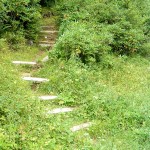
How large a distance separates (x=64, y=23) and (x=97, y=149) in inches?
289

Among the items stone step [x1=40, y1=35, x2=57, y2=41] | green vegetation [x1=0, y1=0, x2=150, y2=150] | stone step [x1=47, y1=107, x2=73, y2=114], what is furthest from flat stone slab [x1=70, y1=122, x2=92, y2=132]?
stone step [x1=40, y1=35, x2=57, y2=41]

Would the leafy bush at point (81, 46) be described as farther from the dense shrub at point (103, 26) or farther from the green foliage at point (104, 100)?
the green foliage at point (104, 100)

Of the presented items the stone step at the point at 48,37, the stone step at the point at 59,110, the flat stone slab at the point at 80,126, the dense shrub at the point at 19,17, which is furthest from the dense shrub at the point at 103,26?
the flat stone slab at the point at 80,126

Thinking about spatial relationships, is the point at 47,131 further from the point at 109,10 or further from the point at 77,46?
the point at 109,10

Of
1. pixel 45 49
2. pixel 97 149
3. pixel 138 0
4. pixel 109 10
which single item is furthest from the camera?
pixel 138 0

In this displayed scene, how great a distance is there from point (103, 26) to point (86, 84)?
432 centimetres

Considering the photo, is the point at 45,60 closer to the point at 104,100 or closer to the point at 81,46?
the point at 81,46

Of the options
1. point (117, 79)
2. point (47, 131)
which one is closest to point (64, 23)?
point (117, 79)

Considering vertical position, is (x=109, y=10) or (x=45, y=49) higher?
(x=109, y=10)

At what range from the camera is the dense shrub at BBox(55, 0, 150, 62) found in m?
12.0

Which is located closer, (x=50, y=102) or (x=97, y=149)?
(x=97, y=149)

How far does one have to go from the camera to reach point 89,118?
882 centimetres

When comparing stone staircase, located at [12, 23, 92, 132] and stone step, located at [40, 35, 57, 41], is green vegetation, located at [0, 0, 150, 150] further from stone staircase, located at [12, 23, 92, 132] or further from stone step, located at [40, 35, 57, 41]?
stone step, located at [40, 35, 57, 41]

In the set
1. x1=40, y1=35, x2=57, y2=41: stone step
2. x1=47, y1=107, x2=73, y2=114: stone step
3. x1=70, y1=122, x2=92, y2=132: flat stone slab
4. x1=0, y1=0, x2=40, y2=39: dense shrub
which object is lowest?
x1=70, y1=122, x2=92, y2=132: flat stone slab
